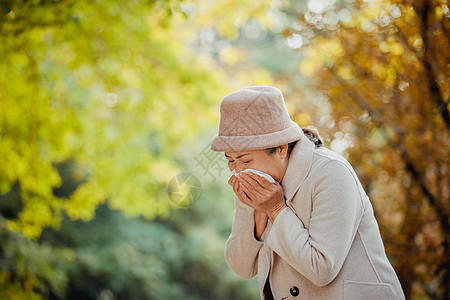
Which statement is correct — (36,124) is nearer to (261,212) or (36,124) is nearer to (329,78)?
(329,78)

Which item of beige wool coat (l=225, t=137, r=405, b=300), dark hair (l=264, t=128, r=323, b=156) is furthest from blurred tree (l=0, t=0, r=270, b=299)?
beige wool coat (l=225, t=137, r=405, b=300)

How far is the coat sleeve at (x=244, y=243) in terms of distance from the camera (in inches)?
73.9

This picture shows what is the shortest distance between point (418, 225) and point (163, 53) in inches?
142

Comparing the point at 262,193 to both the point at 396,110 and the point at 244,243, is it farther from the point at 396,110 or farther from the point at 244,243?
the point at 396,110

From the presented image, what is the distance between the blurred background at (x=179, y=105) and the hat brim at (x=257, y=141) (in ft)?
2.10

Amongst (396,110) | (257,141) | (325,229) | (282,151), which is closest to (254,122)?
(257,141)

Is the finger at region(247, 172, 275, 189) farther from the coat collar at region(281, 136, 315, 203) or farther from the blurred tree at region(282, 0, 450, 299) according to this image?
the blurred tree at region(282, 0, 450, 299)

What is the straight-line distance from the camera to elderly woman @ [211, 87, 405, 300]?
1563mm

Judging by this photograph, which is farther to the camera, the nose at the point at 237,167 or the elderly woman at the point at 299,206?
the nose at the point at 237,167

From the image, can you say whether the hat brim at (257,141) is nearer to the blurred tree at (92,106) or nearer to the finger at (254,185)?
→ the finger at (254,185)

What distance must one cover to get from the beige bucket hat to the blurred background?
0.67 m

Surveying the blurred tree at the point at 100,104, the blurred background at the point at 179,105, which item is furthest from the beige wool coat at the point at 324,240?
the blurred tree at the point at 100,104

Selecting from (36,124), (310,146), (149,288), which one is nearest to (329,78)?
(310,146)

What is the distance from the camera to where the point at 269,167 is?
1.76 meters
